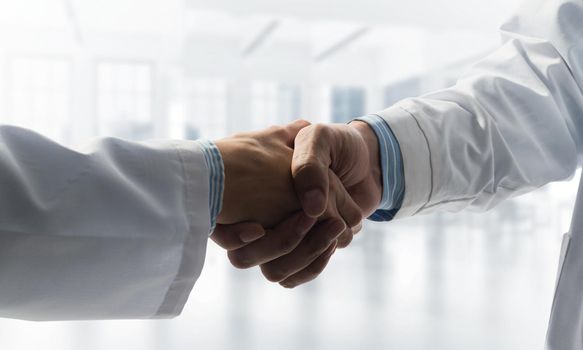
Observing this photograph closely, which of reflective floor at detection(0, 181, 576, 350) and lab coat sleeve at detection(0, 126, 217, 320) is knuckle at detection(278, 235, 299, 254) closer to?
lab coat sleeve at detection(0, 126, 217, 320)

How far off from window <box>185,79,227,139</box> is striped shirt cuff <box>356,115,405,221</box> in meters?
7.69

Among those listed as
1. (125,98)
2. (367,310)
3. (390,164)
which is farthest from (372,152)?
(125,98)

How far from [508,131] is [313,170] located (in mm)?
301

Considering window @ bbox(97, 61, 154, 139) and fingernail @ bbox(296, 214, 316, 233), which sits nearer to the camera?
fingernail @ bbox(296, 214, 316, 233)

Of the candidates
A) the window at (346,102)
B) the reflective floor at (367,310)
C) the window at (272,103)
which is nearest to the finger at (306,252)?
the reflective floor at (367,310)

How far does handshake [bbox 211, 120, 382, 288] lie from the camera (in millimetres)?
977

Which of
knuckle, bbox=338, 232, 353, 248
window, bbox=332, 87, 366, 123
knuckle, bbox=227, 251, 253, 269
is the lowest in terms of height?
window, bbox=332, 87, 366, 123

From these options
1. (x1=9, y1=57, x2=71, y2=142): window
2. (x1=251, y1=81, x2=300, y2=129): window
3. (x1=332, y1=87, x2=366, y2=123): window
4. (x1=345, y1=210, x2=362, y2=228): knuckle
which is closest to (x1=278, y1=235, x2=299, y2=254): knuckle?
(x1=345, y1=210, x2=362, y2=228): knuckle

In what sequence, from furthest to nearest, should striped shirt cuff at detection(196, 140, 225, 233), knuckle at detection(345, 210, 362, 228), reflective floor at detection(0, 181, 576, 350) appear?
reflective floor at detection(0, 181, 576, 350)
knuckle at detection(345, 210, 362, 228)
striped shirt cuff at detection(196, 140, 225, 233)

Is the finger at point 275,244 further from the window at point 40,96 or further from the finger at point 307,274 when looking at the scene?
the window at point 40,96

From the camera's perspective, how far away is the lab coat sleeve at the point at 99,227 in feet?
2.03

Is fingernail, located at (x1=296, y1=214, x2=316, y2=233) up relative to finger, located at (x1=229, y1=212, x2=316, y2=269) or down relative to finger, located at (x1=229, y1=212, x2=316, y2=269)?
up

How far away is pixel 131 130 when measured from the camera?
8.76 meters

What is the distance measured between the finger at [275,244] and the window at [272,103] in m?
→ 8.45
